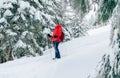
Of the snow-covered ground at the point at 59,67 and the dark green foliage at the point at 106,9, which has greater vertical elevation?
the dark green foliage at the point at 106,9

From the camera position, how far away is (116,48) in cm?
600

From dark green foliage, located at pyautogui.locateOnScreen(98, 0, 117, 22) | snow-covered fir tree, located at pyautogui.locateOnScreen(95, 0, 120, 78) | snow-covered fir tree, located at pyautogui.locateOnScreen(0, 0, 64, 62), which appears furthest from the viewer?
snow-covered fir tree, located at pyautogui.locateOnScreen(0, 0, 64, 62)

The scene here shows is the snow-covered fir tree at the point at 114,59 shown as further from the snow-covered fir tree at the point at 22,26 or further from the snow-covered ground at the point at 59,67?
the snow-covered fir tree at the point at 22,26

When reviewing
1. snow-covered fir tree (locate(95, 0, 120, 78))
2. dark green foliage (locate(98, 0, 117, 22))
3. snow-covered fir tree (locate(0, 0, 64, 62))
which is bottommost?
snow-covered fir tree (locate(0, 0, 64, 62))

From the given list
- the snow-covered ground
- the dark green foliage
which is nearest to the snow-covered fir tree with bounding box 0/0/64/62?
the snow-covered ground

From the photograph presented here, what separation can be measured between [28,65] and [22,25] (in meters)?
6.21

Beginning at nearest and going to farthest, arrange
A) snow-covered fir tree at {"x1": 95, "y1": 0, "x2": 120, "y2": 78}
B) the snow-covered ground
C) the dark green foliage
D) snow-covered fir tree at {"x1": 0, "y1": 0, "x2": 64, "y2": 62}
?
snow-covered fir tree at {"x1": 95, "y1": 0, "x2": 120, "y2": 78} → the dark green foliage → the snow-covered ground → snow-covered fir tree at {"x1": 0, "y1": 0, "x2": 64, "y2": 62}

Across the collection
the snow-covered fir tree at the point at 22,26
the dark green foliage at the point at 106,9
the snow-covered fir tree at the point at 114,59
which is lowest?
the snow-covered fir tree at the point at 22,26

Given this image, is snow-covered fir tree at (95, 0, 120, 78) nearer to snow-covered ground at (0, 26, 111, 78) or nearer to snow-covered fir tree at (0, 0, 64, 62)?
snow-covered ground at (0, 26, 111, 78)

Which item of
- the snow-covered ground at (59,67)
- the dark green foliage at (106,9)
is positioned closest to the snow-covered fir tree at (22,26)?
the snow-covered ground at (59,67)

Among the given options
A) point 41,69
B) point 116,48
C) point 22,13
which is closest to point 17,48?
point 22,13

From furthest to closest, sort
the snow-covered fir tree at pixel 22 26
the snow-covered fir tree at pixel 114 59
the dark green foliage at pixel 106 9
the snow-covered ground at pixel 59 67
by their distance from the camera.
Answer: the snow-covered fir tree at pixel 22 26
the snow-covered ground at pixel 59 67
the dark green foliage at pixel 106 9
the snow-covered fir tree at pixel 114 59

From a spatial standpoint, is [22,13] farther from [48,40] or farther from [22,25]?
[48,40]

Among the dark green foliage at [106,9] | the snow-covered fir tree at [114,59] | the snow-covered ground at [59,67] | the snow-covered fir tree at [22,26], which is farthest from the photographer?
the snow-covered fir tree at [22,26]
